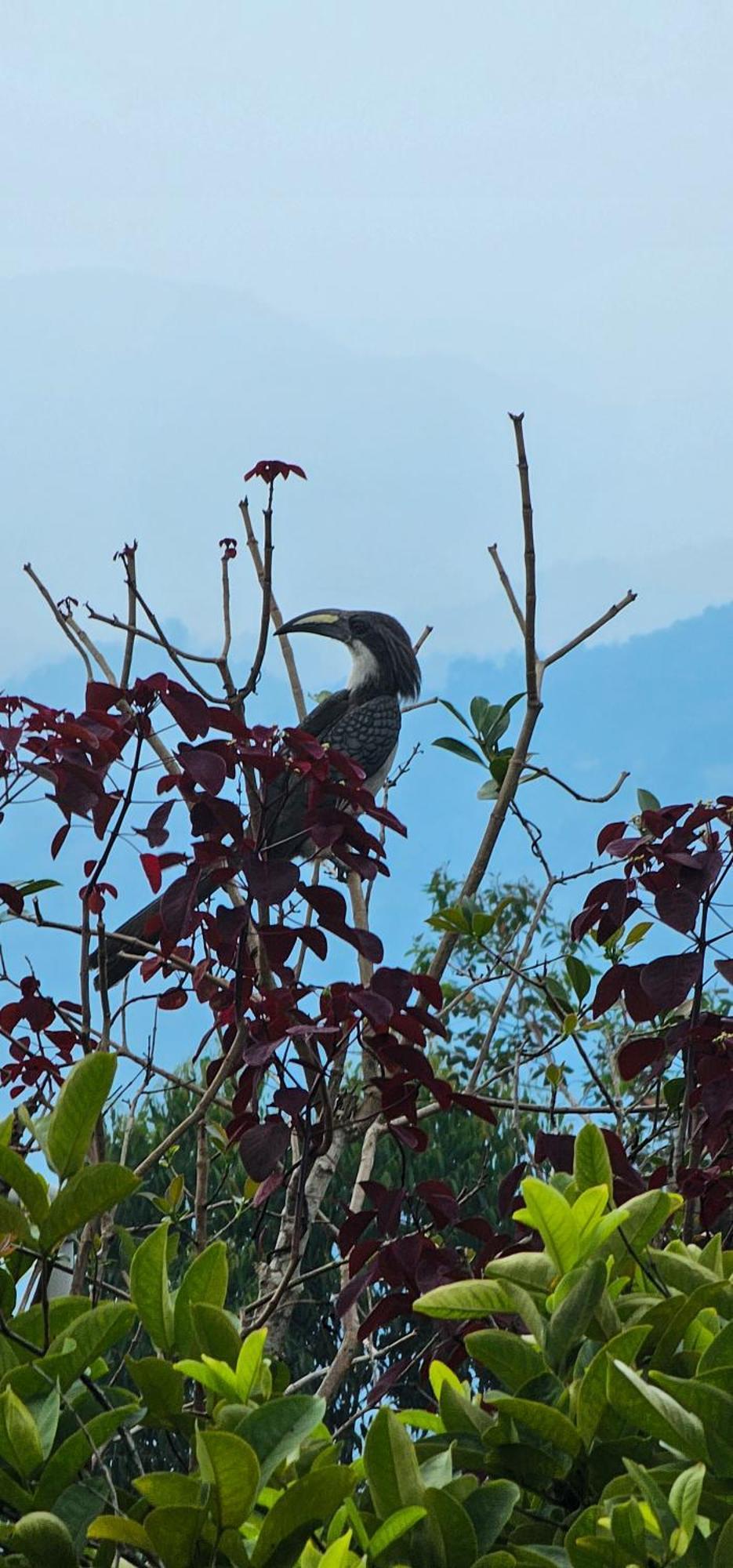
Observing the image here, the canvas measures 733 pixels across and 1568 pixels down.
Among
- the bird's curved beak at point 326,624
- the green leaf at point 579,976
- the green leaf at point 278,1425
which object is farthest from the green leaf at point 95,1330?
the bird's curved beak at point 326,624

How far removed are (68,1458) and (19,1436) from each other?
0.04m

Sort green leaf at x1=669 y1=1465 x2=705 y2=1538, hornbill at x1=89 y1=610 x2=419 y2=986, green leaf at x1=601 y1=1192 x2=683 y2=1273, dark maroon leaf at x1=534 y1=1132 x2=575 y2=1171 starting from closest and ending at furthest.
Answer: green leaf at x1=669 y1=1465 x2=705 y2=1538
green leaf at x1=601 y1=1192 x2=683 y2=1273
dark maroon leaf at x1=534 y1=1132 x2=575 y2=1171
hornbill at x1=89 y1=610 x2=419 y2=986

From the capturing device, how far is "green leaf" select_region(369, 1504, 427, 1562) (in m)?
0.85

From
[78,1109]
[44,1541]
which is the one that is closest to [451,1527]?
[44,1541]

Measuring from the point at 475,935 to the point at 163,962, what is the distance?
1.47ft

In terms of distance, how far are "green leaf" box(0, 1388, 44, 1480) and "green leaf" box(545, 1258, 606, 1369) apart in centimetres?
34

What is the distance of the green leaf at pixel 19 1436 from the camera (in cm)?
89

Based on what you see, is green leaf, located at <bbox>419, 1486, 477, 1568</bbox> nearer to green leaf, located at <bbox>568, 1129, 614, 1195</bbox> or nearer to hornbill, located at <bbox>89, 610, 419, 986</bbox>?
green leaf, located at <bbox>568, 1129, 614, 1195</bbox>

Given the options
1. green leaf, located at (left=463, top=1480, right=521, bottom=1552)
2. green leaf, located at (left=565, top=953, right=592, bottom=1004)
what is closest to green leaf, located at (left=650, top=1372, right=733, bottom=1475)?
green leaf, located at (left=463, top=1480, right=521, bottom=1552)

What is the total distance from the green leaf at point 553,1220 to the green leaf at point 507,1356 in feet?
0.22

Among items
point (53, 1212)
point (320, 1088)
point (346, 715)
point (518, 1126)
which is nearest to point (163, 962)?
point (320, 1088)

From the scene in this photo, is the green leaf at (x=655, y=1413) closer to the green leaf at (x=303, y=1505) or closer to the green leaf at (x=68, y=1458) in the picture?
the green leaf at (x=303, y=1505)

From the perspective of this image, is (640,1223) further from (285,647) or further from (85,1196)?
(285,647)

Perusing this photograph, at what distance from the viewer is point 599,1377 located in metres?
0.92
